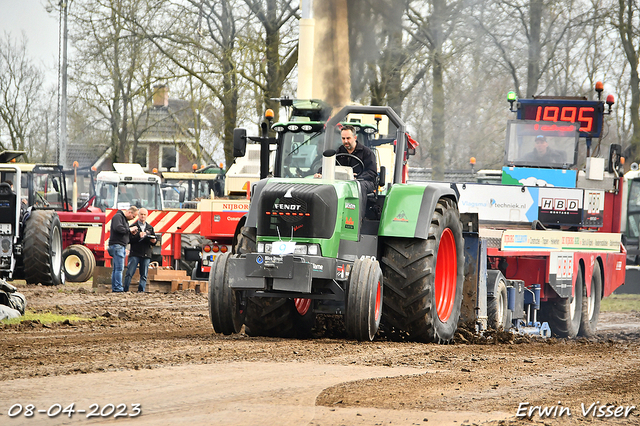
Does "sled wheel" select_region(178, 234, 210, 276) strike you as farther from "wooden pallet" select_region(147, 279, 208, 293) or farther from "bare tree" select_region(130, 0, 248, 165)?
"bare tree" select_region(130, 0, 248, 165)

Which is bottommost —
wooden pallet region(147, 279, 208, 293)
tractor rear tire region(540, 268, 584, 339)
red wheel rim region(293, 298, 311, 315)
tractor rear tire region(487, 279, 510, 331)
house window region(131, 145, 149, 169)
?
wooden pallet region(147, 279, 208, 293)

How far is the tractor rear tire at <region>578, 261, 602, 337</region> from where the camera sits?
46.2 ft

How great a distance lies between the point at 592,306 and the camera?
14.4 m

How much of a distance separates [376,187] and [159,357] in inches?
113

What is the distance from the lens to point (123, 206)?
2344 cm

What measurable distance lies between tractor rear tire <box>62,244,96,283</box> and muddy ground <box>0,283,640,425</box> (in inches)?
371

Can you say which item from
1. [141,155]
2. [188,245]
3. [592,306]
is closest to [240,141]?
[592,306]

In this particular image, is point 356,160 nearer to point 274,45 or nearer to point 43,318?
point 43,318

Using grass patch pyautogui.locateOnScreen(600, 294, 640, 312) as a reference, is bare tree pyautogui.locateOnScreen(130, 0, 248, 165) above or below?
above

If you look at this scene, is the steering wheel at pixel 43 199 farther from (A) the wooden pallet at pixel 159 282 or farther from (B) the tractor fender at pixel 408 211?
(B) the tractor fender at pixel 408 211

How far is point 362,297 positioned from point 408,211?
1.11 m


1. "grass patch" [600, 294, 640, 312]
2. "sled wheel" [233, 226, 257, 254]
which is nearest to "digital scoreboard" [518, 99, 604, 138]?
"grass patch" [600, 294, 640, 312]

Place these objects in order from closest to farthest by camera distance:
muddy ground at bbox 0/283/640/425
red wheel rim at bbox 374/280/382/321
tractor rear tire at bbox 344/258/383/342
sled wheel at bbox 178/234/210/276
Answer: muddy ground at bbox 0/283/640/425
tractor rear tire at bbox 344/258/383/342
red wheel rim at bbox 374/280/382/321
sled wheel at bbox 178/234/210/276

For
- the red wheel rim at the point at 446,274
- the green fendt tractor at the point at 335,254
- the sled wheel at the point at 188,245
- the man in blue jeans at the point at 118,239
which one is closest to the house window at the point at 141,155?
the sled wheel at the point at 188,245
